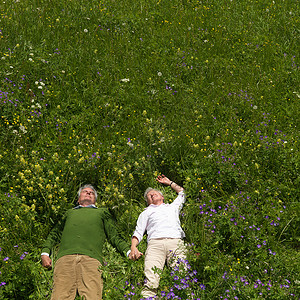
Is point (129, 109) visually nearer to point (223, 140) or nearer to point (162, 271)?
point (223, 140)

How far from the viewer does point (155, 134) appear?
6.69 meters

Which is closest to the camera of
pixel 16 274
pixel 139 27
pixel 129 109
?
pixel 16 274

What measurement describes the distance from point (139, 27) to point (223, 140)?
4.00 meters

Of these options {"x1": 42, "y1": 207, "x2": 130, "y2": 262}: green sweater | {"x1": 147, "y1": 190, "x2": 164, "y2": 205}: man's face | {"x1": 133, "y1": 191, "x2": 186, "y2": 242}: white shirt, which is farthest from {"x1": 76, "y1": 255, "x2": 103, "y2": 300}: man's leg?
{"x1": 147, "y1": 190, "x2": 164, "y2": 205}: man's face

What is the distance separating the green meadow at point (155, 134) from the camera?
205 inches

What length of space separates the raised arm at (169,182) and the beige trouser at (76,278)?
6.02 feet

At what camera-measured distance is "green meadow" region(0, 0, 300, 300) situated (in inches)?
205

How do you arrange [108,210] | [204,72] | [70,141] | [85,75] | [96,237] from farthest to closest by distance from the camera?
[204,72]
[85,75]
[70,141]
[108,210]
[96,237]

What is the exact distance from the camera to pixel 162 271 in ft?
17.1

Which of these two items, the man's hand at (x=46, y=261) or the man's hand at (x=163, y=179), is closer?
the man's hand at (x=46, y=261)

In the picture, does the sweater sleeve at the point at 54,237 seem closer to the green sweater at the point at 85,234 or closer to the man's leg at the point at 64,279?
the green sweater at the point at 85,234

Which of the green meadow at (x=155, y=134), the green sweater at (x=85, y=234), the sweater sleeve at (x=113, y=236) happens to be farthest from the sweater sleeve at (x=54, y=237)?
A: the sweater sleeve at (x=113, y=236)

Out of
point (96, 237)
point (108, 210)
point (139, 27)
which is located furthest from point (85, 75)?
point (96, 237)

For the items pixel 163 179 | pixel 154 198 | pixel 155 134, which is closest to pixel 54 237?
pixel 154 198
